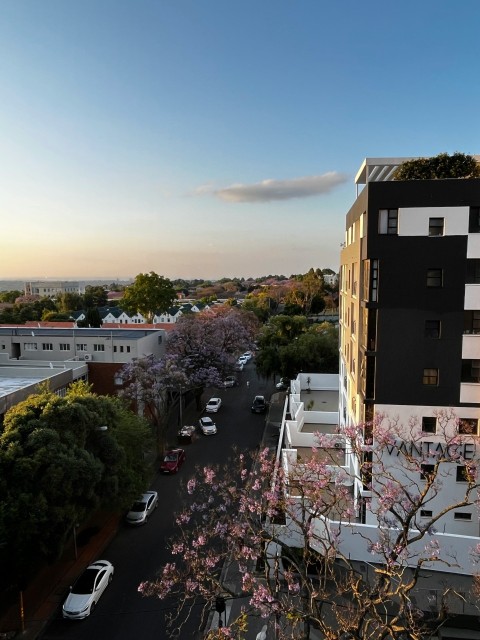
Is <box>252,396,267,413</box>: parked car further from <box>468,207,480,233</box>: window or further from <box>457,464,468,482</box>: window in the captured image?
<box>468,207,480,233</box>: window

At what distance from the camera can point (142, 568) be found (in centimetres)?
1372

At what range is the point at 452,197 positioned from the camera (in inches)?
489

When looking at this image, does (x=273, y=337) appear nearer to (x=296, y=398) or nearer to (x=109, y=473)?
(x=296, y=398)

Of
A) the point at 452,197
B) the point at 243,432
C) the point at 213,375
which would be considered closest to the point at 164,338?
the point at 213,375

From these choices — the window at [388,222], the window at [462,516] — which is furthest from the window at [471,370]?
the window at [388,222]

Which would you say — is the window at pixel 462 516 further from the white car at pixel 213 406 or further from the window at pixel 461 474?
the white car at pixel 213 406

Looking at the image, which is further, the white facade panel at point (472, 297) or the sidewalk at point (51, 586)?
the white facade panel at point (472, 297)

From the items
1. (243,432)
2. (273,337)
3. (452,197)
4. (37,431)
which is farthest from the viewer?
(273,337)

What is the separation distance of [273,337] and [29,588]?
77.4 feet

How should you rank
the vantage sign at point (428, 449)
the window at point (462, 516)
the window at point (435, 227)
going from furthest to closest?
the window at point (462, 516), the vantage sign at point (428, 449), the window at point (435, 227)

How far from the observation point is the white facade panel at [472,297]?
1246 cm

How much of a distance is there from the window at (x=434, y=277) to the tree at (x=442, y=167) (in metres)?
2.94

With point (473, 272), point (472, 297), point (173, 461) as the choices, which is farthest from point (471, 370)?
point (173, 461)

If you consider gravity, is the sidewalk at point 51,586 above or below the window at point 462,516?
below
